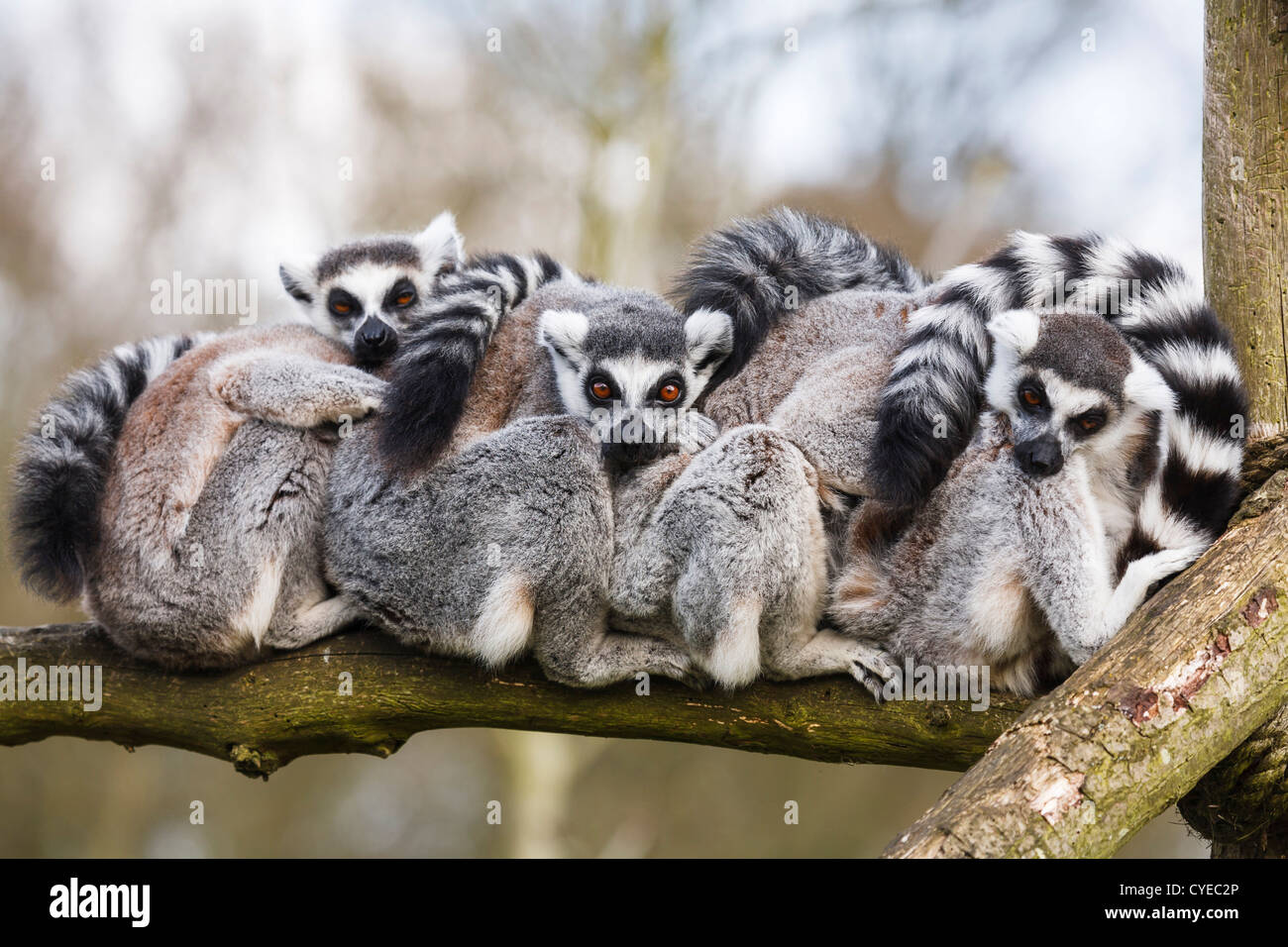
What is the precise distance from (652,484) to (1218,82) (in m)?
3.17

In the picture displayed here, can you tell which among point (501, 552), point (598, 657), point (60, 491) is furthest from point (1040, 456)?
point (60, 491)

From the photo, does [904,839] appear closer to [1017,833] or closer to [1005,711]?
[1017,833]

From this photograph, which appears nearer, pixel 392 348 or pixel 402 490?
pixel 402 490

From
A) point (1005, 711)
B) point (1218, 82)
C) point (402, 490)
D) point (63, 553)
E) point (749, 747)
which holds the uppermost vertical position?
point (1218, 82)

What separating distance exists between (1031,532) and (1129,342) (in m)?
1.13

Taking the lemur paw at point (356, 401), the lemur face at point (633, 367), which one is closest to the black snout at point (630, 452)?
the lemur face at point (633, 367)

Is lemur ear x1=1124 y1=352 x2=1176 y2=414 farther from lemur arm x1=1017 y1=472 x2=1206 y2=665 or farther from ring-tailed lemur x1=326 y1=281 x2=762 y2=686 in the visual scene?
ring-tailed lemur x1=326 y1=281 x2=762 y2=686

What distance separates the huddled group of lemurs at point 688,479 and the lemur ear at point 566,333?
0.01 m

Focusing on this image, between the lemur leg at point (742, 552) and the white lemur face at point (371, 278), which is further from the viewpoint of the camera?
the white lemur face at point (371, 278)

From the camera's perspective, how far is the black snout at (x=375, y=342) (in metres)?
5.06

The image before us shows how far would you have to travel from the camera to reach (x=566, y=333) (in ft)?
14.4

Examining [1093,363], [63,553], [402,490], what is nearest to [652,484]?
[402,490]

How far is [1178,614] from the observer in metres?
3.47

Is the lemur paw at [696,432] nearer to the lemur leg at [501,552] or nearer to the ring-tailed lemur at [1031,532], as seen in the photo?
the lemur leg at [501,552]
